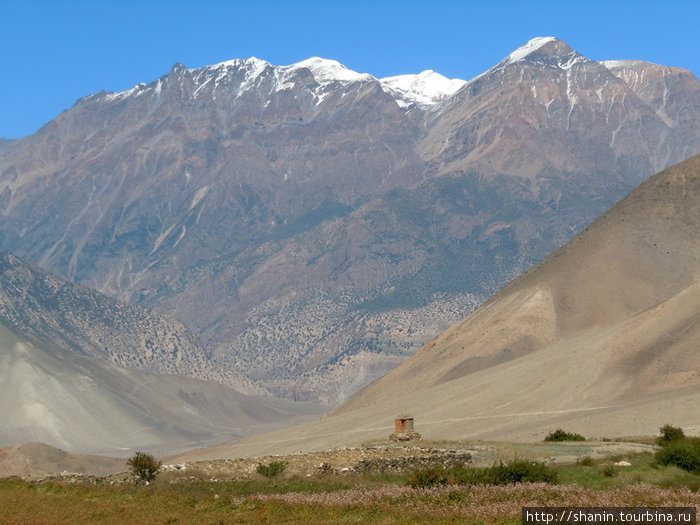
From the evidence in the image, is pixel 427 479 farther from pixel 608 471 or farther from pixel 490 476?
pixel 608 471

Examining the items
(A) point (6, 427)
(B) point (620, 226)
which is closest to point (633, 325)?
(B) point (620, 226)

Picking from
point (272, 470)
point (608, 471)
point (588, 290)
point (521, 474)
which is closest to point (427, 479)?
point (521, 474)

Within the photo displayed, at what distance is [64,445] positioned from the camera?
166 meters

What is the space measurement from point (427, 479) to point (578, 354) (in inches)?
3080

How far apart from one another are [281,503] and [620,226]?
420ft

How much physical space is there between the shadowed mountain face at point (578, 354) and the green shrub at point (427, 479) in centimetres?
3140

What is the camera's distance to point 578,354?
369 feet

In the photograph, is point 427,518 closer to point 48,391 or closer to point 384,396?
point 384,396

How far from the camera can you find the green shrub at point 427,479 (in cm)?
3616

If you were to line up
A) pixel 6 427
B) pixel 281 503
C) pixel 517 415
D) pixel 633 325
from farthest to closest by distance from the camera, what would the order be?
pixel 6 427
pixel 633 325
pixel 517 415
pixel 281 503

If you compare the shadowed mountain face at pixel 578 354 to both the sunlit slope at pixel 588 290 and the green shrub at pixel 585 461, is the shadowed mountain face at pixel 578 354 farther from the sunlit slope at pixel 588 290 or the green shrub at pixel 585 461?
the green shrub at pixel 585 461

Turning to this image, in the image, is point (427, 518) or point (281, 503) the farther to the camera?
point (281, 503)

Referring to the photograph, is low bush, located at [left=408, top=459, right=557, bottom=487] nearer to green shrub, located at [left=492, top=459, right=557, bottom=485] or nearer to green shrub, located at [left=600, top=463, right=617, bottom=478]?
green shrub, located at [left=492, top=459, right=557, bottom=485]

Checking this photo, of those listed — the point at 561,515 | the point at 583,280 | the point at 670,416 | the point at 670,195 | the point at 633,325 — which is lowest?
the point at 561,515
